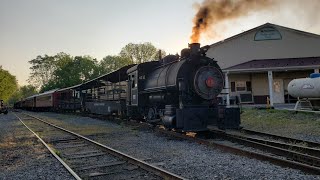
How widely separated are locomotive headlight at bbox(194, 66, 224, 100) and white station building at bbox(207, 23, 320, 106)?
51.9ft

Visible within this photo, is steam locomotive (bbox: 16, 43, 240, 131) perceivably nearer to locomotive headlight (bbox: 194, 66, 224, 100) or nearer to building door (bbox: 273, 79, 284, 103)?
locomotive headlight (bbox: 194, 66, 224, 100)

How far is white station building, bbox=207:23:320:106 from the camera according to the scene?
28328mm

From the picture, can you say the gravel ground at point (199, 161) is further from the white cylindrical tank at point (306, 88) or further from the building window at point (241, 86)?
the building window at point (241, 86)

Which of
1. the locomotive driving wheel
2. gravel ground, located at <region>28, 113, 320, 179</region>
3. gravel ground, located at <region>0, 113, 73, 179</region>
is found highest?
the locomotive driving wheel

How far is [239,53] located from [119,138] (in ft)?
64.5

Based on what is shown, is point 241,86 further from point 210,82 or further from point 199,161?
point 199,161

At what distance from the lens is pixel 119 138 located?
1289 cm

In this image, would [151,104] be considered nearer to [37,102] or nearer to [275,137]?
[275,137]

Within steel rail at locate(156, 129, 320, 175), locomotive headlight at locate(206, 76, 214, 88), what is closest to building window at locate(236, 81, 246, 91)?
locomotive headlight at locate(206, 76, 214, 88)

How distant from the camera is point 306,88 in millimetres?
18484

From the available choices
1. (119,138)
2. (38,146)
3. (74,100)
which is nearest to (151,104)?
(119,138)

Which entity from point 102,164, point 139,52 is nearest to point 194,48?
point 102,164

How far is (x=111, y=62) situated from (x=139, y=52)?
13.5 meters

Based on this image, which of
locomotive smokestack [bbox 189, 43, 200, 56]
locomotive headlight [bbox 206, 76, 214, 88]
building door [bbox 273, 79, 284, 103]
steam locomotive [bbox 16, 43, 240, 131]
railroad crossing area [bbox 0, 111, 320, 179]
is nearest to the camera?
railroad crossing area [bbox 0, 111, 320, 179]
